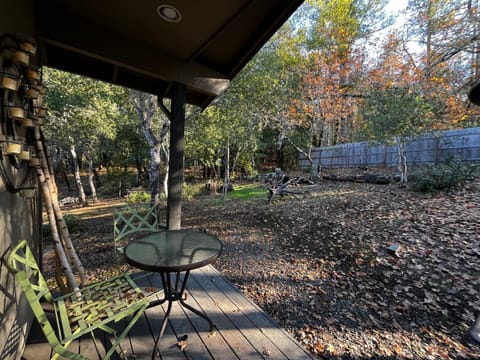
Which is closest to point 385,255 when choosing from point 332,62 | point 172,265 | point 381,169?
point 172,265

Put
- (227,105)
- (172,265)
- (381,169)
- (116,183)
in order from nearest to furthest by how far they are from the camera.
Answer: (172,265), (227,105), (381,169), (116,183)

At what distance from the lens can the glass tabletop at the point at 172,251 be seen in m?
1.50

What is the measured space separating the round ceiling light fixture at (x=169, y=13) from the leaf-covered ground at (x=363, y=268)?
288 centimetres

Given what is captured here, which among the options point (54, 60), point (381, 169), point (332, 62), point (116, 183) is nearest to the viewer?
point (54, 60)

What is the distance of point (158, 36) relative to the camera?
2316 millimetres

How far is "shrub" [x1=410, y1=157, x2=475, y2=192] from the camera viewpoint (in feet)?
16.7

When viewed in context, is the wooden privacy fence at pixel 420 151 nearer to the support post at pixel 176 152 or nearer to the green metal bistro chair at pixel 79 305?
the support post at pixel 176 152

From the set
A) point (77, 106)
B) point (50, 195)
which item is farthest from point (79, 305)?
point (77, 106)

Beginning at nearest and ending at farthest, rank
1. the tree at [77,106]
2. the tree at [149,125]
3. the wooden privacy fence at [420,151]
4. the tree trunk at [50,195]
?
the tree trunk at [50,195] < the tree at [149,125] < the tree at [77,106] < the wooden privacy fence at [420,151]

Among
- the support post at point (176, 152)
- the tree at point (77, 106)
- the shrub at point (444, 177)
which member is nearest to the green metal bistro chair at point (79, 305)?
the support post at point (176, 152)

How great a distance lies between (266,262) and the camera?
3.32 m

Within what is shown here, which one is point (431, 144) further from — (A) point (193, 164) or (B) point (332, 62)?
(A) point (193, 164)

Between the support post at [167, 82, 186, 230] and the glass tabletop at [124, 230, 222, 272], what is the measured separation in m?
0.79

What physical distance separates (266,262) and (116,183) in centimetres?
1264
